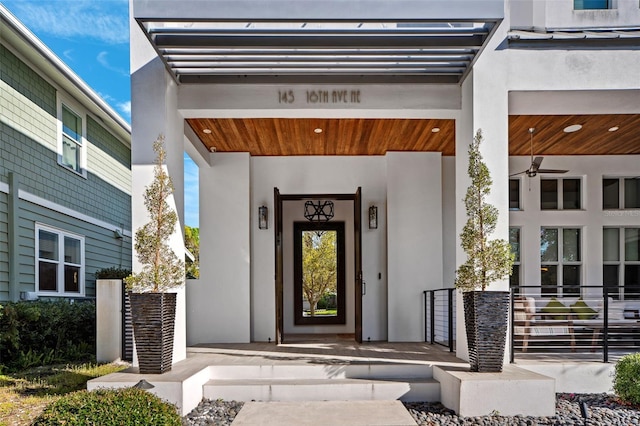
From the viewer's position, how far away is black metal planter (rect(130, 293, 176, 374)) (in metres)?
4.83

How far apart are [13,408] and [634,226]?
989 centimetres

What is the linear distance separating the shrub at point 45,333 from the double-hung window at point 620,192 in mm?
9235

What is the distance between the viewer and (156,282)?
195 inches

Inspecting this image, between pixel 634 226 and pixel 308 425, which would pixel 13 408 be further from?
pixel 634 226

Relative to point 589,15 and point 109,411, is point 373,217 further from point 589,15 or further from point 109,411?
point 109,411

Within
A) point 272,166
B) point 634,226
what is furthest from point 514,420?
point 634,226

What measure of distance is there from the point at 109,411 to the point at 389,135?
214 inches

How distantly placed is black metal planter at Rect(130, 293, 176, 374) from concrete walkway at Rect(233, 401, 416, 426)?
38.6 inches

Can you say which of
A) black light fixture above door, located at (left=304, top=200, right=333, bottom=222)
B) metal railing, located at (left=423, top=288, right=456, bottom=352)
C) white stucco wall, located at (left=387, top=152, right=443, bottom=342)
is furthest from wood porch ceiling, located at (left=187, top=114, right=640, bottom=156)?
metal railing, located at (left=423, top=288, right=456, bottom=352)

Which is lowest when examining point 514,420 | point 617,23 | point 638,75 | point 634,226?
point 514,420

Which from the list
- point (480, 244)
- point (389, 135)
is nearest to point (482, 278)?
point (480, 244)

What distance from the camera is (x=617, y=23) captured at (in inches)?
252

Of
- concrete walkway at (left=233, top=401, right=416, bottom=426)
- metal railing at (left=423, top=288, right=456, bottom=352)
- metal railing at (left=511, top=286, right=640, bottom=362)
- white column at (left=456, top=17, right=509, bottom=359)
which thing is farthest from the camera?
metal railing at (left=423, top=288, right=456, bottom=352)

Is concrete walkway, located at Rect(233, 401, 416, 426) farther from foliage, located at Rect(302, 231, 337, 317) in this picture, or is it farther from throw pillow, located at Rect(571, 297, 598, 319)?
foliage, located at Rect(302, 231, 337, 317)
